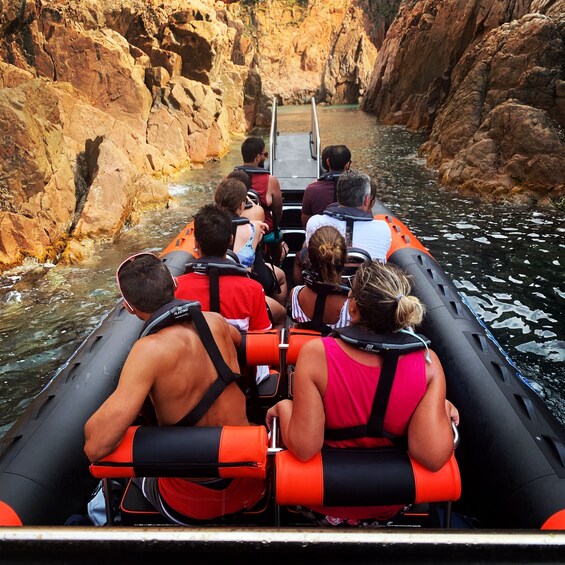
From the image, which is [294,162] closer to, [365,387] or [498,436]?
[498,436]

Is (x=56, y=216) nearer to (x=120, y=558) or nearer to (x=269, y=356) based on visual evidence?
(x=269, y=356)

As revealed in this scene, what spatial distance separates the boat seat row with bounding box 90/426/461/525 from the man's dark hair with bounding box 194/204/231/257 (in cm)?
115

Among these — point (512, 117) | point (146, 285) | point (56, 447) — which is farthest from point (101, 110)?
point (146, 285)

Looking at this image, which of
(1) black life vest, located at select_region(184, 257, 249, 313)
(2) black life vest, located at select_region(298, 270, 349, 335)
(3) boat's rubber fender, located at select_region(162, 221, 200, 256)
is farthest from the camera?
(3) boat's rubber fender, located at select_region(162, 221, 200, 256)

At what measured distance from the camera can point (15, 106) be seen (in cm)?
783

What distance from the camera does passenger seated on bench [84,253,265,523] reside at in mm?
1720

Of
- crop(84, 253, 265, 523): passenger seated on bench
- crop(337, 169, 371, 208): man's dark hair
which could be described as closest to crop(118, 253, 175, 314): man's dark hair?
crop(84, 253, 265, 523): passenger seated on bench

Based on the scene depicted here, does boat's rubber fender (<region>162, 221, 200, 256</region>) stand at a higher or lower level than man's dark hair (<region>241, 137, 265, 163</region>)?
lower

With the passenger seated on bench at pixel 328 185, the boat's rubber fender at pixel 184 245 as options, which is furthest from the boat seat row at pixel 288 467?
the passenger seated on bench at pixel 328 185

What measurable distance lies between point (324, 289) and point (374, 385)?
114cm

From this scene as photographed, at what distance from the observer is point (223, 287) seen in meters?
2.65

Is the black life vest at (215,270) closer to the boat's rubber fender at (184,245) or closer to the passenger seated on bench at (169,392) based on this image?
the passenger seated on bench at (169,392)

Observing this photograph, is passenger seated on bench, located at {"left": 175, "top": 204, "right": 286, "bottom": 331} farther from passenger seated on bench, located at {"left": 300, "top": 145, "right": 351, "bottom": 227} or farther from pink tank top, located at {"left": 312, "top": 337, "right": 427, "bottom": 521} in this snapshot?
passenger seated on bench, located at {"left": 300, "top": 145, "right": 351, "bottom": 227}

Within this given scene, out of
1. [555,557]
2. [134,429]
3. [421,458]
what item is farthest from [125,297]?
[555,557]
